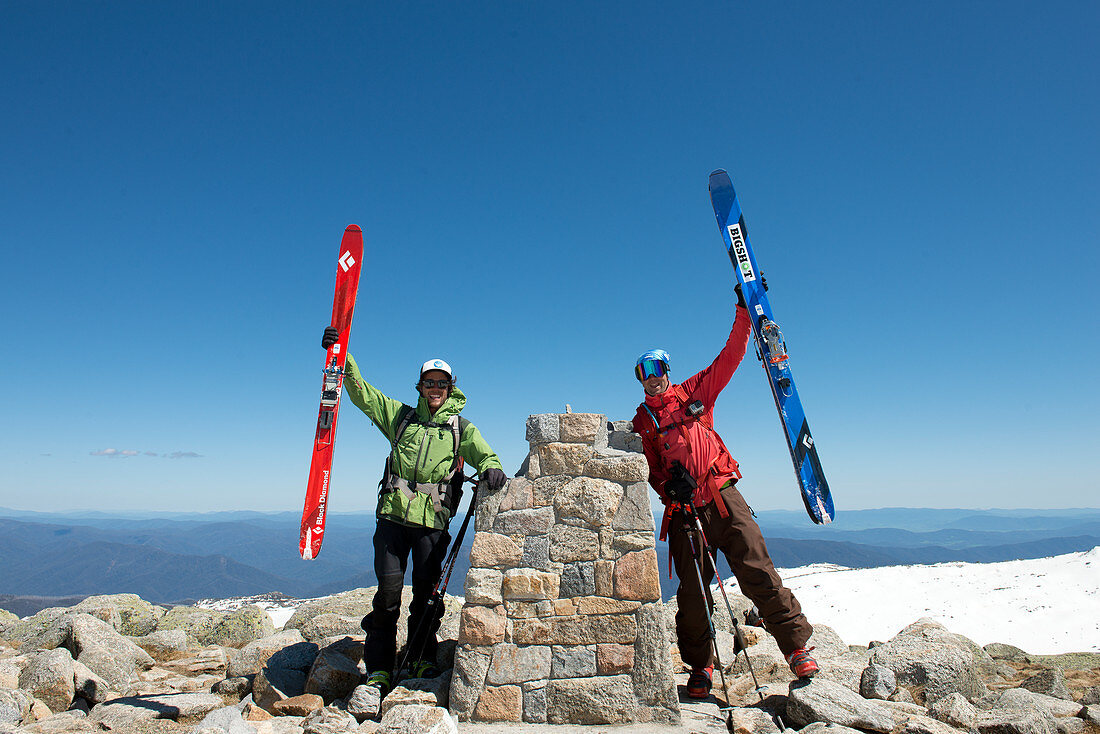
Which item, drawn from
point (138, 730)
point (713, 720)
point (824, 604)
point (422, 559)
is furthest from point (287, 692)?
point (824, 604)

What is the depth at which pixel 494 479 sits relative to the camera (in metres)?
5.26

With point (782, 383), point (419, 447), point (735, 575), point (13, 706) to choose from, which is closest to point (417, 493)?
point (419, 447)

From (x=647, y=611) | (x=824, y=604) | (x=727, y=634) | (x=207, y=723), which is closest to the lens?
(x=207, y=723)

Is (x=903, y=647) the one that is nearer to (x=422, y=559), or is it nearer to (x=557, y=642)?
(x=557, y=642)

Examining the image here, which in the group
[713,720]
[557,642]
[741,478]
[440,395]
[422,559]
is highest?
[440,395]

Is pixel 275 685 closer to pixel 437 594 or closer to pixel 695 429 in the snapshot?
pixel 437 594

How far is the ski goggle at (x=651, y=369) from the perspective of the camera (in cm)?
559

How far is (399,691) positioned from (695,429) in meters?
3.62

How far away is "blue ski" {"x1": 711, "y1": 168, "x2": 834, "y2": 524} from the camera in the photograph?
683cm

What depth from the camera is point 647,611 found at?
15.6 feet

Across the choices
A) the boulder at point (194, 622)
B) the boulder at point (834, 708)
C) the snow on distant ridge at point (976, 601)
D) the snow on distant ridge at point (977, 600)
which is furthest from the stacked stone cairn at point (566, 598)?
the snow on distant ridge at point (977, 600)

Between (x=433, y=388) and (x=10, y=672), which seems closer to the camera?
(x=433, y=388)

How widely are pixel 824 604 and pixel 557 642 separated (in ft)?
50.7

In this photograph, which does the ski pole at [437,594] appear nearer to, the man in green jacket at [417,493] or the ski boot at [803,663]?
the man in green jacket at [417,493]
